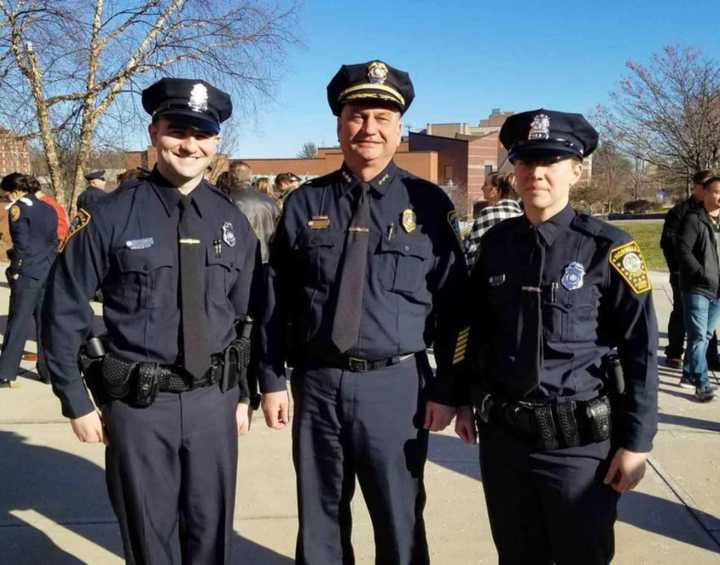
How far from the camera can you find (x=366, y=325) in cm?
220

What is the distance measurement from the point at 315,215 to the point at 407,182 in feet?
1.21

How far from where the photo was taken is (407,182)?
7.76 ft

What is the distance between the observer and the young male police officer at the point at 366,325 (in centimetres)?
220

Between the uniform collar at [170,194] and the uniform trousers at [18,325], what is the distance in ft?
12.0

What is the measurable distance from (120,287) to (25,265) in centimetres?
389

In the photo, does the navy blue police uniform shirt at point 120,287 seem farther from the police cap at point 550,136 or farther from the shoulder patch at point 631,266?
the shoulder patch at point 631,266

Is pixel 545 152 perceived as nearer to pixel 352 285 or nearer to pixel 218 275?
pixel 352 285

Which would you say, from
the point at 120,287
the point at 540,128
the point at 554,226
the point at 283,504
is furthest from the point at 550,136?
the point at 283,504

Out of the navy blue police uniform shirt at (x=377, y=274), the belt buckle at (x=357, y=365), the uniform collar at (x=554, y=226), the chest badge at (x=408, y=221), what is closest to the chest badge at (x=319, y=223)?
the navy blue police uniform shirt at (x=377, y=274)

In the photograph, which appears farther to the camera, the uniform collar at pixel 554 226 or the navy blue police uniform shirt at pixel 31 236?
the navy blue police uniform shirt at pixel 31 236

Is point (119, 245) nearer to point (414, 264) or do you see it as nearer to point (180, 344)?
point (180, 344)

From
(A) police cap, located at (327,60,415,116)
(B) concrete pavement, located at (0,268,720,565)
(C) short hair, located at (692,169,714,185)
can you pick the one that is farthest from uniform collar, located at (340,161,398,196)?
(C) short hair, located at (692,169,714,185)

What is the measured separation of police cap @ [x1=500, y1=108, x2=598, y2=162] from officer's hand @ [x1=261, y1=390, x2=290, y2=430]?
3.94 feet

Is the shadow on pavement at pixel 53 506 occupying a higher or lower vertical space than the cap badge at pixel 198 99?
lower
